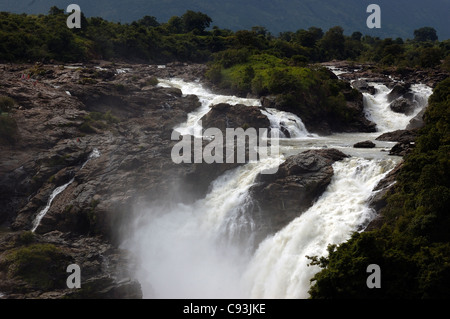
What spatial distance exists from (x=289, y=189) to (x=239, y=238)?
400 cm

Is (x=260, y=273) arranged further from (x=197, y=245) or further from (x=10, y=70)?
(x=10, y=70)

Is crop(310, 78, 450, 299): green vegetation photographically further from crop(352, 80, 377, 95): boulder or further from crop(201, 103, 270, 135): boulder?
crop(352, 80, 377, 95): boulder

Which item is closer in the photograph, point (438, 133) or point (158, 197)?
point (438, 133)

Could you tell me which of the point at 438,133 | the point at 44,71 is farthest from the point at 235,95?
the point at 438,133

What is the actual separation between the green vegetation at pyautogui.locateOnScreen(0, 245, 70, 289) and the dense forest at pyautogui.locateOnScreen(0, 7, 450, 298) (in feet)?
39.3

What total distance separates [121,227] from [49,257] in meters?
5.13

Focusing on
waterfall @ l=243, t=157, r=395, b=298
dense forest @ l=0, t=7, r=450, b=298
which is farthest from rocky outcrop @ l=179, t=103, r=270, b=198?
waterfall @ l=243, t=157, r=395, b=298

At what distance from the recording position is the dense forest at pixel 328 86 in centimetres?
1448

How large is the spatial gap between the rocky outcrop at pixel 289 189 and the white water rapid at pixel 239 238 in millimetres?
543

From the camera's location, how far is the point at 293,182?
76.1 ft

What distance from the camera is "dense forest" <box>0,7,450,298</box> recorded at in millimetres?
14477

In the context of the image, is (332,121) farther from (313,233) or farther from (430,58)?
(430,58)

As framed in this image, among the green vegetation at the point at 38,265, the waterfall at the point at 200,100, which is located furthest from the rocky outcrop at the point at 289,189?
the waterfall at the point at 200,100
